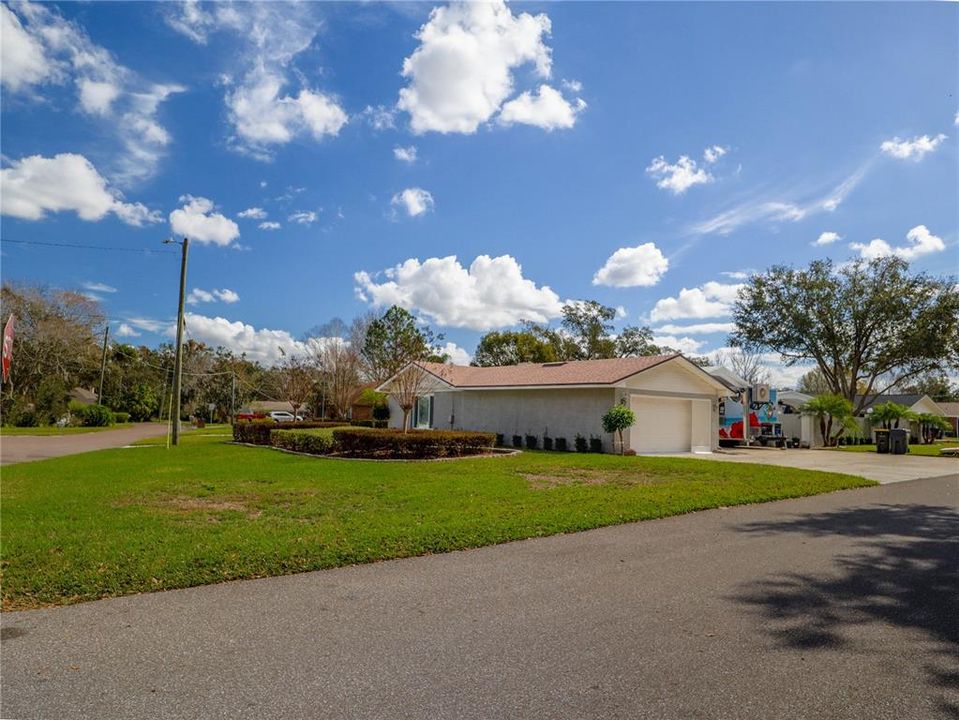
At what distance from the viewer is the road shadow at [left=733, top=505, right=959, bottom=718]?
429 cm

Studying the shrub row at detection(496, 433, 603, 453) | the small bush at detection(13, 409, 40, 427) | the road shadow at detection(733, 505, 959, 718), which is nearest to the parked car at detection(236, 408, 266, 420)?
the small bush at detection(13, 409, 40, 427)

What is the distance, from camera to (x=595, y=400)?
22938 millimetres

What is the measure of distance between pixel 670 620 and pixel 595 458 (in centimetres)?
1423

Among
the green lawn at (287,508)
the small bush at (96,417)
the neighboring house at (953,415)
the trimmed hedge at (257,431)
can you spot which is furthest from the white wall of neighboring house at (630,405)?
the neighboring house at (953,415)

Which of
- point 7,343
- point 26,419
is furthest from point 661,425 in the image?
point 26,419

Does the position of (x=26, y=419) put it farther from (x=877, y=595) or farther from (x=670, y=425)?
(x=877, y=595)

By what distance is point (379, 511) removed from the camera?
9.07 meters

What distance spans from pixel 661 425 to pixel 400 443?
10.8m

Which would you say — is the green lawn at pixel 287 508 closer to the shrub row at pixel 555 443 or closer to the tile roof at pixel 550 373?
the shrub row at pixel 555 443

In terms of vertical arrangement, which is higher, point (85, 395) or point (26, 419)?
point (85, 395)

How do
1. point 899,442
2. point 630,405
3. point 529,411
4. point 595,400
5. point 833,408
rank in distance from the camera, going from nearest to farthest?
point 630,405 → point 595,400 → point 529,411 → point 899,442 → point 833,408

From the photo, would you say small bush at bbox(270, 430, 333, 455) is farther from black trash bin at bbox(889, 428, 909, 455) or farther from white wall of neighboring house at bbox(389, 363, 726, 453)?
black trash bin at bbox(889, 428, 909, 455)

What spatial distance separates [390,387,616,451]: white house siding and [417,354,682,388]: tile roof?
433 mm

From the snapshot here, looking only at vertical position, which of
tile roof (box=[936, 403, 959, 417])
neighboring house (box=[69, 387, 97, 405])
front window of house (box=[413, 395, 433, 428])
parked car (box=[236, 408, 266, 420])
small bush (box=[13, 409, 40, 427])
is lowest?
small bush (box=[13, 409, 40, 427])
